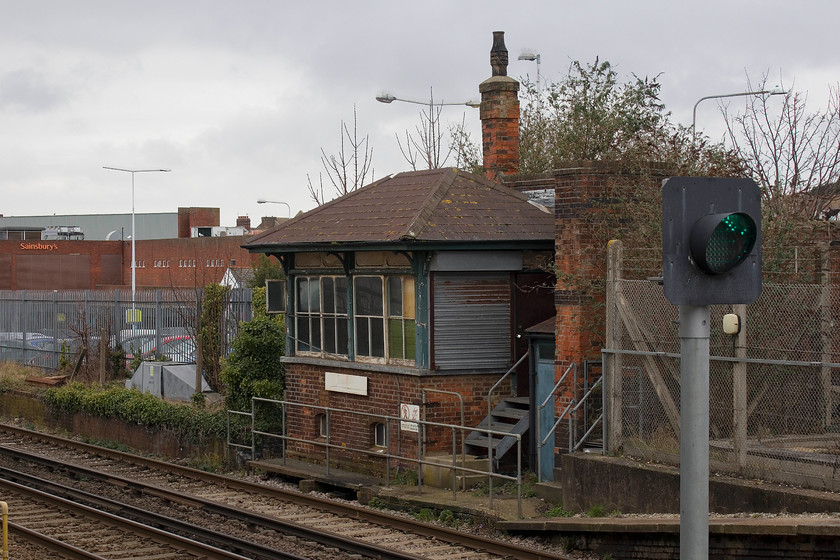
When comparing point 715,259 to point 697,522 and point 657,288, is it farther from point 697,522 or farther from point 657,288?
point 657,288

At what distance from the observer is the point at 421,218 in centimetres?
1619

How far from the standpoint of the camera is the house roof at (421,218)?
1606 centimetres

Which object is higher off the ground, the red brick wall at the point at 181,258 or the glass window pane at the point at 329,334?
the red brick wall at the point at 181,258

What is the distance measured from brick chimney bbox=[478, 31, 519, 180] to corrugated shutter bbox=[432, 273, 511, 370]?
4.14 m

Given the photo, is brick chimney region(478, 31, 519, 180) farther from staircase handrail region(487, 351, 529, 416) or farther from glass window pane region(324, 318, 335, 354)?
staircase handrail region(487, 351, 529, 416)

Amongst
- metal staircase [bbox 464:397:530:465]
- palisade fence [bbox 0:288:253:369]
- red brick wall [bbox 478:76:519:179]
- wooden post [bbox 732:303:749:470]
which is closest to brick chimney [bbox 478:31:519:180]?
red brick wall [bbox 478:76:519:179]

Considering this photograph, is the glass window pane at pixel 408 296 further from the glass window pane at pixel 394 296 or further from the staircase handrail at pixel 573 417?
the staircase handrail at pixel 573 417

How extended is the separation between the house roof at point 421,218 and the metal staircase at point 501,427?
2.43 m

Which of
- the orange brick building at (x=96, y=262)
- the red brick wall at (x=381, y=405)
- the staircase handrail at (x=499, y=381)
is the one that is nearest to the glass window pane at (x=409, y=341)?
the red brick wall at (x=381, y=405)

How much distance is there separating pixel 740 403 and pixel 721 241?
24.1 feet

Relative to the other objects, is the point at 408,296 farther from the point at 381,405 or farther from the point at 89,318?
the point at 89,318

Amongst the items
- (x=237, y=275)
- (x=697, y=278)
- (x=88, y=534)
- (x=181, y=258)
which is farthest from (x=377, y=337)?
(x=181, y=258)

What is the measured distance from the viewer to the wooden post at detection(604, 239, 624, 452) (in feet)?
42.2

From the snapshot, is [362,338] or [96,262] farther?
[96,262]
